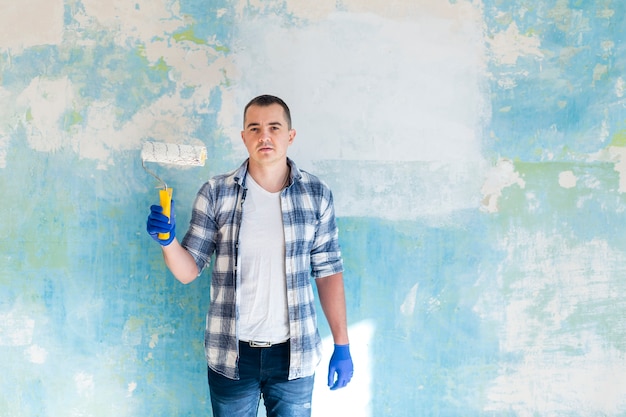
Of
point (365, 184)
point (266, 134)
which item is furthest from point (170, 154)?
point (365, 184)

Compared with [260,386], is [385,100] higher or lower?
higher

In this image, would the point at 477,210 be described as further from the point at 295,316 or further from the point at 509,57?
the point at 295,316

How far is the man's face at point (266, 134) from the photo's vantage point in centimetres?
155

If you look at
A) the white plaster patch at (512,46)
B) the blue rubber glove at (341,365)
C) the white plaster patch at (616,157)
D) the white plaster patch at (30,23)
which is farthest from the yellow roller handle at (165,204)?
the white plaster patch at (616,157)

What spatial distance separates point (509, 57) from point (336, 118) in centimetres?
67

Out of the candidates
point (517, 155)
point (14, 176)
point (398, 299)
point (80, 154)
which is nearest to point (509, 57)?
point (517, 155)

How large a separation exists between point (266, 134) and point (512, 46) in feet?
3.26

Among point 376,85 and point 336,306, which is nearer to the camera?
point 336,306

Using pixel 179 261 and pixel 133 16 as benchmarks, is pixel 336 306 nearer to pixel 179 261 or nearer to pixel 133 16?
pixel 179 261

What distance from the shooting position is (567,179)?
73.9 inches

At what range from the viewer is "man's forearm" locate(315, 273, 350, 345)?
5.56ft

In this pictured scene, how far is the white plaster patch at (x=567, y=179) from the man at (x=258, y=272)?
3.13 ft

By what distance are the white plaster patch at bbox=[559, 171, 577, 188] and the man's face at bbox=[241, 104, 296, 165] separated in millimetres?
1039

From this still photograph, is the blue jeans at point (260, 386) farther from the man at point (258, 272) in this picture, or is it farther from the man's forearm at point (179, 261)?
the man's forearm at point (179, 261)
